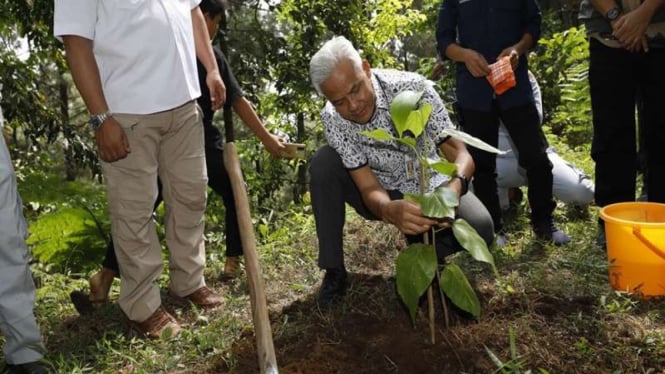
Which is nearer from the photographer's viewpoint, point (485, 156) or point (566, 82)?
point (485, 156)

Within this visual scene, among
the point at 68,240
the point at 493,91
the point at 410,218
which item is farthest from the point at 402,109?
the point at 68,240

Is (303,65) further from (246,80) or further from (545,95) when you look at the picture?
(545,95)

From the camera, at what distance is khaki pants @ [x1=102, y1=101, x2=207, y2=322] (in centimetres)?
257

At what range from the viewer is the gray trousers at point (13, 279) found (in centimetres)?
229

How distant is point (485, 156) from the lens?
3.23m

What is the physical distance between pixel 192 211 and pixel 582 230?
2015 mm

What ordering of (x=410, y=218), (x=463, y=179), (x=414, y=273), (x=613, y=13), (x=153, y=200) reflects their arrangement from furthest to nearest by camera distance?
(x=613, y=13) → (x=153, y=200) → (x=463, y=179) → (x=410, y=218) → (x=414, y=273)

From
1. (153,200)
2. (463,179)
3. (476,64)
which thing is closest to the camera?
(463,179)

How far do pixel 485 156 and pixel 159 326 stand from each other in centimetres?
172

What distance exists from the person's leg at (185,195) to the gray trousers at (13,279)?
0.63 meters

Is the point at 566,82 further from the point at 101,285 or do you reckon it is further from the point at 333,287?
the point at 101,285

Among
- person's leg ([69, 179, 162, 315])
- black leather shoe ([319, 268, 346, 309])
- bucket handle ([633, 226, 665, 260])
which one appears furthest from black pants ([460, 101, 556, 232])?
person's leg ([69, 179, 162, 315])

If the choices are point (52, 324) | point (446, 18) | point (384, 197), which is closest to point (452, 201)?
point (384, 197)

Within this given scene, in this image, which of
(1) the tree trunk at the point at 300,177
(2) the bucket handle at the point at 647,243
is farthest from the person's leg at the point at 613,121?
(1) the tree trunk at the point at 300,177
